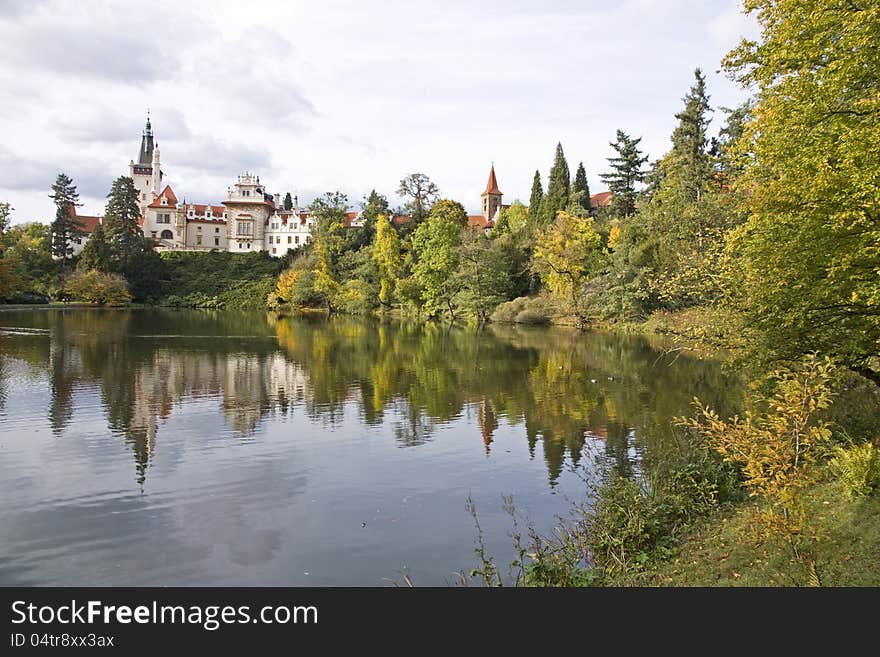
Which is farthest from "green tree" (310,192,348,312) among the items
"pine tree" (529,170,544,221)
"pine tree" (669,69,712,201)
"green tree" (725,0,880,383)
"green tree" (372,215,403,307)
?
"green tree" (725,0,880,383)

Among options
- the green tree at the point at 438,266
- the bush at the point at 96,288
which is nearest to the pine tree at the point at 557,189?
the green tree at the point at 438,266

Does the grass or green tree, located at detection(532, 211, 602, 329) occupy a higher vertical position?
green tree, located at detection(532, 211, 602, 329)

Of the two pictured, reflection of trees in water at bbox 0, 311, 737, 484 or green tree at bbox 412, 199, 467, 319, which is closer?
reflection of trees in water at bbox 0, 311, 737, 484

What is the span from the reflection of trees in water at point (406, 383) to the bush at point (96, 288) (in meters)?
39.7

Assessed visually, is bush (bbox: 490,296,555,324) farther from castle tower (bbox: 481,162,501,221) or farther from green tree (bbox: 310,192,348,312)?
castle tower (bbox: 481,162,501,221)

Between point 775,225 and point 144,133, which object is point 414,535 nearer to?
point 775,225

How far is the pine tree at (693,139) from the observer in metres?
49.1

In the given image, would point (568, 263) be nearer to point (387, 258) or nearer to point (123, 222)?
point (387, 258)

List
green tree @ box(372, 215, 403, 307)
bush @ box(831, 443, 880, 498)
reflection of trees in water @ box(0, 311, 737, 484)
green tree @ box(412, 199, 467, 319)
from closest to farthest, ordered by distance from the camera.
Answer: bush @ box(831, 443, 880, 498) → reflection of trees in water @ box(0, 311, 737, 484) → green tree @ box(412, 199, 467, 319) → green tree @ box(372, 215, 403, 307)

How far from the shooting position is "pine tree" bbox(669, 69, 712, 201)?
4909cm

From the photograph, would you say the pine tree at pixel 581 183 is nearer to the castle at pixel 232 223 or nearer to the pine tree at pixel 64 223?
the castle at pixel 232 223

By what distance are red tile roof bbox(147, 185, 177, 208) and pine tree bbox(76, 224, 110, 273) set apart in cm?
2751

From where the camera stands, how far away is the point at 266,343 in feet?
135
